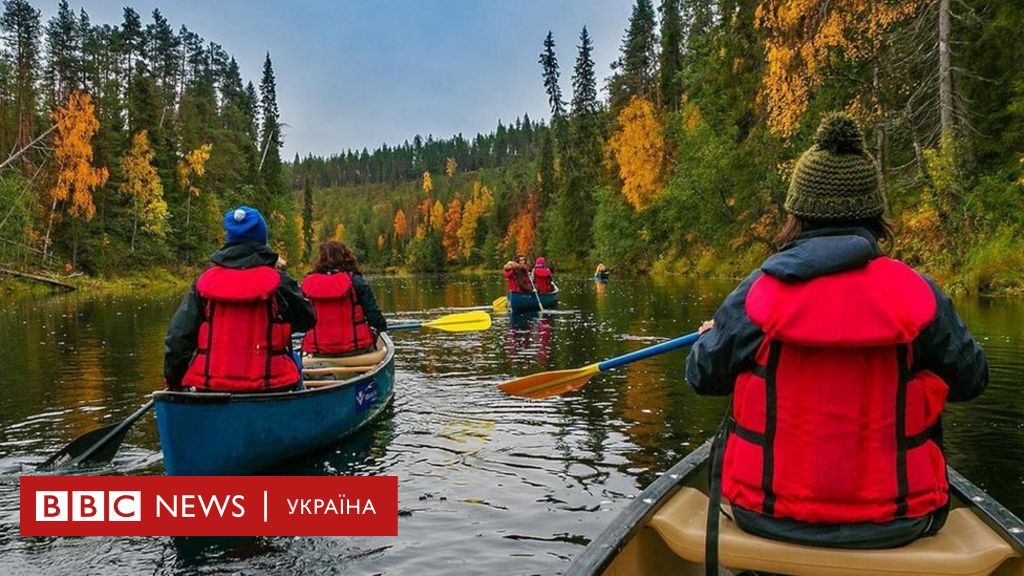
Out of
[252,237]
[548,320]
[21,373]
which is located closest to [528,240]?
[548,320]

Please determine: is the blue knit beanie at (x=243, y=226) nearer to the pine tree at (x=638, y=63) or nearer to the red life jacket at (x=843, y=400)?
the red life jacket at (x=843, y=400)

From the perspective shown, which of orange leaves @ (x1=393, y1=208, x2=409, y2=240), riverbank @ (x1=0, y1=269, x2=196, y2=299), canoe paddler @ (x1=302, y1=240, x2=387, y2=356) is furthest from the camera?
orange leaves @ (x1=393, y1=208, x2=409, y2=240)

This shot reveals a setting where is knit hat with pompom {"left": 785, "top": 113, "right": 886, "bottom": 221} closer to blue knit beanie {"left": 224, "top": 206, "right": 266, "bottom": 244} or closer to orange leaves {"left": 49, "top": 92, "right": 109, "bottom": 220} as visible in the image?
blue knit beanie {"left": 224, "top": 206, "right": 266, "bottom": 244}

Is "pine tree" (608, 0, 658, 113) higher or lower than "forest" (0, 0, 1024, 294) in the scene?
higher

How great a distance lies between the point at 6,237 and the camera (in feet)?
103

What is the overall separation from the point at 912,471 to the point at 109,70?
52.7 meters

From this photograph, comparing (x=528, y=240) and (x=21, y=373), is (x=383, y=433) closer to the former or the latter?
(x=21, y=373)

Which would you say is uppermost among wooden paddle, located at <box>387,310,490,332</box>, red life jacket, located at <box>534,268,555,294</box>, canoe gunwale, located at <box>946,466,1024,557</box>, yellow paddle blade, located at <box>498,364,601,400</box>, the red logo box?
red life jacket, located at <box>534,268,555,294</box>

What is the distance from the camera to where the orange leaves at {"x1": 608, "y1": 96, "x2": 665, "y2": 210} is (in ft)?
143

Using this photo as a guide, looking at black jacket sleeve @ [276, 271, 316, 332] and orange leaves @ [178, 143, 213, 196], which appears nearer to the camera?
black jacket sleeve @ [276, 271, 316, 332]

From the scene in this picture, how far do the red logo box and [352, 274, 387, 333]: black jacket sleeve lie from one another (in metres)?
2.91

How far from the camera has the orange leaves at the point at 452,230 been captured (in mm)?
101688

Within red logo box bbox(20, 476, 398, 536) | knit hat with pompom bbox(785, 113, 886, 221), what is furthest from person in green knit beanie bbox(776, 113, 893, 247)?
red logo box bbox(20, 476, 398, 536)

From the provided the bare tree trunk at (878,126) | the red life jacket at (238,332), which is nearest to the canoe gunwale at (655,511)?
the red life jacket at (238,332)
